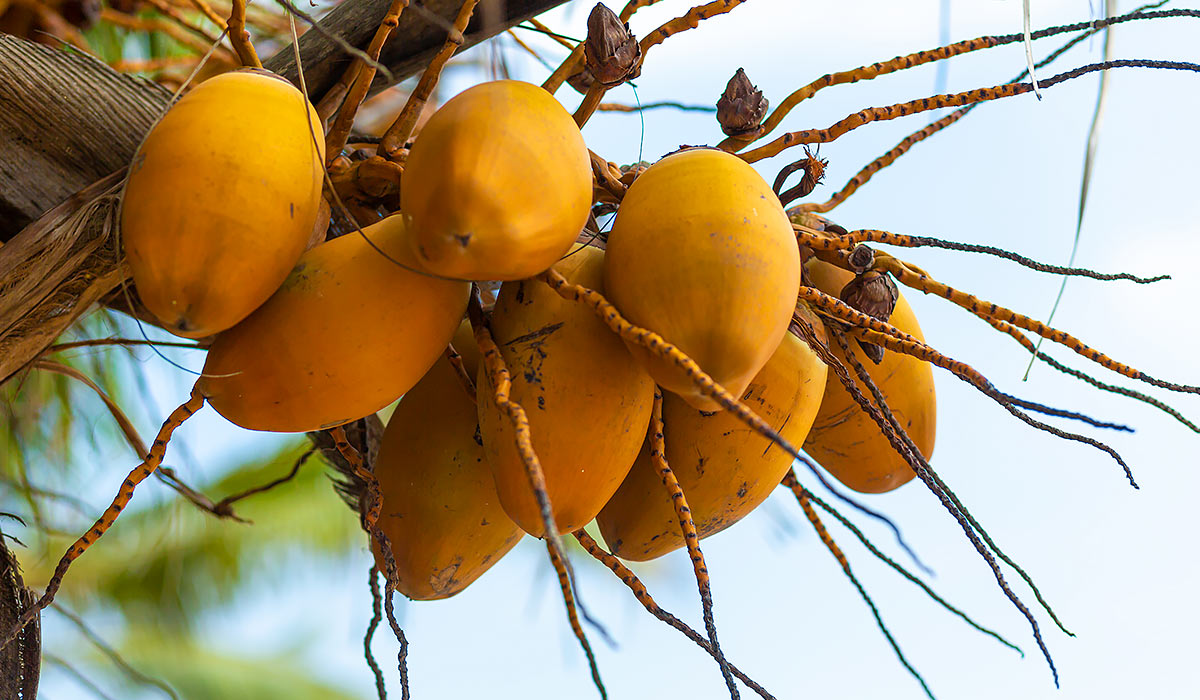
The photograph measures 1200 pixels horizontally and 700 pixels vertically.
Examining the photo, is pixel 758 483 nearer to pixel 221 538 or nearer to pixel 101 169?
pixel 101 169

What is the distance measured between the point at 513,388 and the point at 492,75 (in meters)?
0.26

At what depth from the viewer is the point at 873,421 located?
2.71ft

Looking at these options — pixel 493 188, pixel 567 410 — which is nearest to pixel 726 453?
pixel 567 410

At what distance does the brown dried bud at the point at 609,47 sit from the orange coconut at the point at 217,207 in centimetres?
19

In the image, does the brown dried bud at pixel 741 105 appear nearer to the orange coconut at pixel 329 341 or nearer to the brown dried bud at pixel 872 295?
the brown dried bud at pixel 872 295

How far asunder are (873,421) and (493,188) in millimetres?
413

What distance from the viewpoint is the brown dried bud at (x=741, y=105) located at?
758 millimetres

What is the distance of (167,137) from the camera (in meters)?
0.59

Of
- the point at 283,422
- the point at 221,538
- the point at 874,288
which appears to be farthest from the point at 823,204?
the point at 221,538

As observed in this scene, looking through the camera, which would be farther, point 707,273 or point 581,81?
point 581,81

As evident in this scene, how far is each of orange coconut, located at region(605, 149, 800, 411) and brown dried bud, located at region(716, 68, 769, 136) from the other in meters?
0.13

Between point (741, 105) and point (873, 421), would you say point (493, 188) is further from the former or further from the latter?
point (873, 421)

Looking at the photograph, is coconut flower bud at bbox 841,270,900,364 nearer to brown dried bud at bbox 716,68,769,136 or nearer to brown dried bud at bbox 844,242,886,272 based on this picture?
→ brown dried bud at bbox 844,242,886,272

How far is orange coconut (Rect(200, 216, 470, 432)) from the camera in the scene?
615mm
